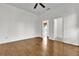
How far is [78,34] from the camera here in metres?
3.03

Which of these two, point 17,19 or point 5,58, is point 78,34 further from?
point 5,58

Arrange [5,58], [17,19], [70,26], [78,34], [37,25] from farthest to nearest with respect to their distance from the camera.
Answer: [17,19] < [70,26] < [78,34] < [37,25] < [5,58]

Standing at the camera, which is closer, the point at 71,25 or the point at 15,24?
the point at 71,25

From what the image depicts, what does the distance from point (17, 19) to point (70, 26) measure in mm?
2084

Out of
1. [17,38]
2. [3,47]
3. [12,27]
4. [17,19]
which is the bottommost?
[3,47]

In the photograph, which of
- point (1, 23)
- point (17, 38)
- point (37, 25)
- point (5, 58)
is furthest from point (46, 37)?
point (1, 23)

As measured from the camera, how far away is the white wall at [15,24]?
2885mm

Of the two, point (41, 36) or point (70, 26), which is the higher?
point (70, 26)

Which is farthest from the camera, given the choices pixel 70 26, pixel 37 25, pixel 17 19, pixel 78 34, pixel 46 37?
pixel 17 19

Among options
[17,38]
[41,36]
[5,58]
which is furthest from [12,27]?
[5,58]

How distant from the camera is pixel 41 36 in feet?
7.72

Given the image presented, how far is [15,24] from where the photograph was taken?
139 inches

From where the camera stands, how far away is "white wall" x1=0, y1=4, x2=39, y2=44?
2.88m

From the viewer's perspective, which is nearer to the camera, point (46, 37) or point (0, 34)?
point (46, 37)
